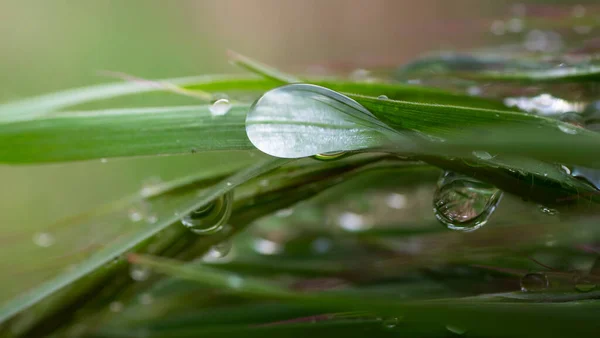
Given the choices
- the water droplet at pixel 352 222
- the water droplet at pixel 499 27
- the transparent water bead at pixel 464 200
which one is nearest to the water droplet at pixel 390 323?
the transparent water bead at pixel 464 200

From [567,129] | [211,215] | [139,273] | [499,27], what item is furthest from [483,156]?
[499,27]

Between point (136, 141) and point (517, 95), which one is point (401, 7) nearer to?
point (517, 95)

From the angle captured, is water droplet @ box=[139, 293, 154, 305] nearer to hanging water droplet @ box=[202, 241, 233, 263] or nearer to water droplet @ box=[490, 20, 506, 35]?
hanging water droplet @ box=[202, 241, 233, 263]

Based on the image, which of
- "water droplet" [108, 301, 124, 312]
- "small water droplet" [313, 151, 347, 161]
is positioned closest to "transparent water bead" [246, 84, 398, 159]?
"small water droplet" [313, 151, 347, 161]

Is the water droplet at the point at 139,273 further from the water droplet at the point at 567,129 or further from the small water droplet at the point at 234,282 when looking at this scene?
the water droplet at the point at 567,129

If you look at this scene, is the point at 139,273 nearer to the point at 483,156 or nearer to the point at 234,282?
the point at 234,282

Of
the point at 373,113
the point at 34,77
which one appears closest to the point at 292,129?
the point at 373,113

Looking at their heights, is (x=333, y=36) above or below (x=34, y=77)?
above
